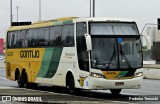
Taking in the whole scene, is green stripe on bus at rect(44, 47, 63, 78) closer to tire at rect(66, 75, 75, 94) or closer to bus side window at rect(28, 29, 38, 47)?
tire at rect(66, 75, 75, 94)

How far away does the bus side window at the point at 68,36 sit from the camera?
65.1 ft

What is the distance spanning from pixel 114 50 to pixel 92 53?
84 cm

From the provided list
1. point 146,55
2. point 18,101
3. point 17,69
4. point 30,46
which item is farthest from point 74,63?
point 146,55

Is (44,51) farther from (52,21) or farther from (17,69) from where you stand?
(17,69)

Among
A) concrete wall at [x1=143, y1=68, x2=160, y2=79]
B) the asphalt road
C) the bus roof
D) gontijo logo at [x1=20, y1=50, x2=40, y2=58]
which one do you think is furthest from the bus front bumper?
concrete wall at [x1=143, y1=68, x2=160, y2=79]

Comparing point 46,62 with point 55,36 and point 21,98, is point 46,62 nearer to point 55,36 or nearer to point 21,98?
point 55,36

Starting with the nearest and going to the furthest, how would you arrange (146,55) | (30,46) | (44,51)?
(44,51)
(30,46)
(146,55)

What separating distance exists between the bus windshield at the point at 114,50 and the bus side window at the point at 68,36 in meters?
1.48

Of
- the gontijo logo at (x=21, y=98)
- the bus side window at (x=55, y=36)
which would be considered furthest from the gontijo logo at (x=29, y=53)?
the gontijo logo at (x=21, y=98)

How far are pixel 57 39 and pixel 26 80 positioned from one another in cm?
504

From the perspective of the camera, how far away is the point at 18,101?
16.9 metres

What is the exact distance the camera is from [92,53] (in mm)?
18125

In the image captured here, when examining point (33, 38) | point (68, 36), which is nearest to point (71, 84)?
point (68, 36)

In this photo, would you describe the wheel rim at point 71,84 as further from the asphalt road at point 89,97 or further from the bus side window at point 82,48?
the bus side window at point 82,48
